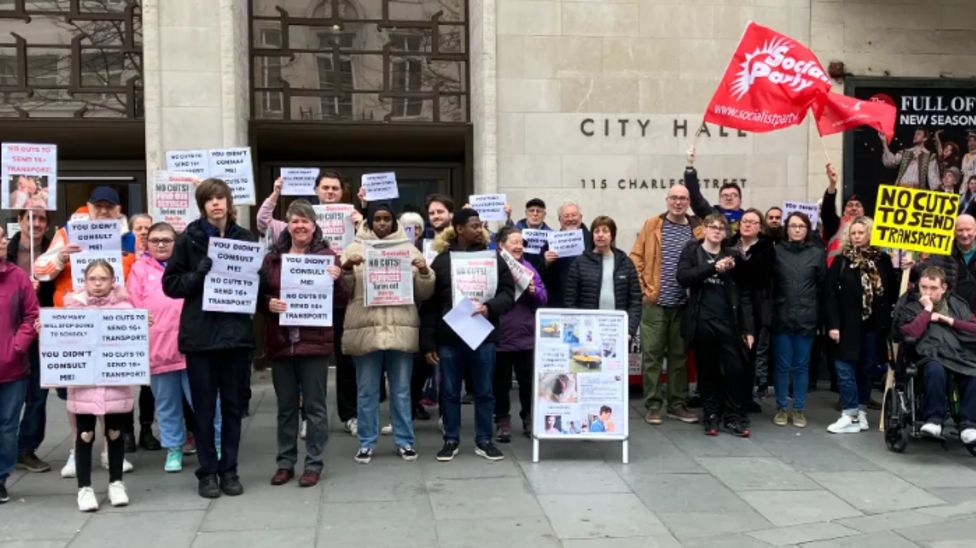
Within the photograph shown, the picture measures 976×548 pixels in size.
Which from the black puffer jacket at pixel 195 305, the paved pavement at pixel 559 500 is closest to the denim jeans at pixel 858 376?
the paved pavement at pixel 559 500

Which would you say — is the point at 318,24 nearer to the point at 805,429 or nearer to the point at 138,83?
the point at 138,83

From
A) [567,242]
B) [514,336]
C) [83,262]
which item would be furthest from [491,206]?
[83,262]

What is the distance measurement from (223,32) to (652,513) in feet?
23.1

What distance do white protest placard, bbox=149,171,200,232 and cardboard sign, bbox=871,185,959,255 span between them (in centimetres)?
594

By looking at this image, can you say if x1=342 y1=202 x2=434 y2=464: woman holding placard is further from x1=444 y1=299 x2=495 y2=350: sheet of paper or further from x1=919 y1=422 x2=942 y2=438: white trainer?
x1=919 y1=422 x2=942 y2=438: white trainer

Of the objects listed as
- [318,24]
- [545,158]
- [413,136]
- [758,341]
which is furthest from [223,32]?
[758,341]

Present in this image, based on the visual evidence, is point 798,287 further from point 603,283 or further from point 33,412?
point 33,412

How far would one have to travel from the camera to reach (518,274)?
22.1 ft

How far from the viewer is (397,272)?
6.27 metres

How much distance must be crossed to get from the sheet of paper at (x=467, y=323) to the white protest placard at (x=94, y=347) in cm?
212

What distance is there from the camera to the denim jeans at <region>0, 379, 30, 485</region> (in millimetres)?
5758

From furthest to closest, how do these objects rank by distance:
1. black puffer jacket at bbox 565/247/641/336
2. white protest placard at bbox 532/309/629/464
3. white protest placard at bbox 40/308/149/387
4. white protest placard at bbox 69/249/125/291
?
black puffer jacket at bbox 565/247/641/336, white protest placard at bbox 532/309/629/464, white protest placard at bbox 69/249/125/291, white protest placard at bbox 40/308/149/387

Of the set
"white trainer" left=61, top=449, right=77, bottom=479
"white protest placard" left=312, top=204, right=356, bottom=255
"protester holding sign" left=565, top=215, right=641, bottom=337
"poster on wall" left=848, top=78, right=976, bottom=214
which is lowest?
"white trainer" left=61, top=449, right=77, bottom=479

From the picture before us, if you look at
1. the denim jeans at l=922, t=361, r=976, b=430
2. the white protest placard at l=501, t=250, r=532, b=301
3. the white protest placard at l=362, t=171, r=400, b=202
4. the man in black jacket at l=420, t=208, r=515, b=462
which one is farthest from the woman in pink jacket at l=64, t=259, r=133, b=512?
the denim jeans at l=922, t=361, r=976, b=430
